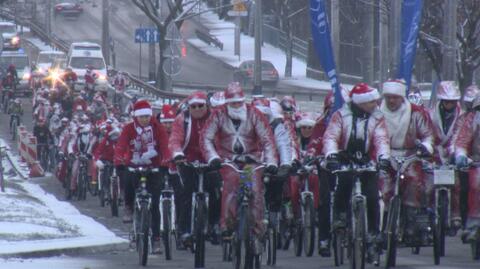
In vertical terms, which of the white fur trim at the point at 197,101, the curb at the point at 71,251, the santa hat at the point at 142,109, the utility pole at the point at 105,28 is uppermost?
the utility pole at the point at 105,28

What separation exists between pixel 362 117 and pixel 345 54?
187ft

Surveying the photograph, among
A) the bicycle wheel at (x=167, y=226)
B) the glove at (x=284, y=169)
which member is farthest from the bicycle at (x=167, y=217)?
the glove at (x=284, y=169)

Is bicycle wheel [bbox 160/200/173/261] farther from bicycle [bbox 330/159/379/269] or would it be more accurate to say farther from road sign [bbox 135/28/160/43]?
road sign [bbox 135/28/160/43]

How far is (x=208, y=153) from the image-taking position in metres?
14.7

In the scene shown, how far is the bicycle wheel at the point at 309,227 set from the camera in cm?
1739

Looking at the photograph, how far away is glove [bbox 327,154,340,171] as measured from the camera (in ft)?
46.7

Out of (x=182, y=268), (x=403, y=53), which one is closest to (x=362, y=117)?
(x=182, y=268)

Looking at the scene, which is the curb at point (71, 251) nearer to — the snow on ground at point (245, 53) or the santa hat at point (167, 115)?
the santa hat at point (167, 115)

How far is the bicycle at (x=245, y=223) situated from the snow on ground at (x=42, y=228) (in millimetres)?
3318

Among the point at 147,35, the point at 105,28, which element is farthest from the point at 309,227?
the point at 105,28

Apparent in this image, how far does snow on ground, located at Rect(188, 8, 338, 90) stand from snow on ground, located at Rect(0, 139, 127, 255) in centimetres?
4255

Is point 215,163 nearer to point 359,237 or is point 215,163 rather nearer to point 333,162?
point 333,162

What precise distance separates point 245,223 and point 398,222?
5.35 ft

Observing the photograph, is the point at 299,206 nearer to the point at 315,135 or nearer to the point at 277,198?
the point at 315,135
